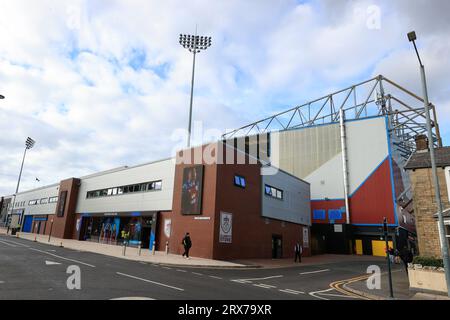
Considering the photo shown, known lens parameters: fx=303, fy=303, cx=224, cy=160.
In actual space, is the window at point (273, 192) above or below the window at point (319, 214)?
above

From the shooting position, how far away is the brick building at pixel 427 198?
680 inches

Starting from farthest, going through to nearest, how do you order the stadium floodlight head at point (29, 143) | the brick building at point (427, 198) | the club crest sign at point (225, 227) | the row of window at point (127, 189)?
the stadium floodlight head at point (29, 143), the row of window at point (127, 189), the club crest sign at point (225, 227), the brick building at point (427, 198)

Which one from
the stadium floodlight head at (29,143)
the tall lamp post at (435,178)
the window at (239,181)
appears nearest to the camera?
the tall lamp post at (435,178)

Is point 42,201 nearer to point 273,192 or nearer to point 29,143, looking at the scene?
point 29,143

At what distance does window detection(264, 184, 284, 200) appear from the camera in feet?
97.1

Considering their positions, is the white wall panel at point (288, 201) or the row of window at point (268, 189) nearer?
the row of window at point (268, 189)

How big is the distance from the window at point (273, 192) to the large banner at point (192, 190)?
7.93 metres

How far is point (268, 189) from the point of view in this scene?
2997 cm

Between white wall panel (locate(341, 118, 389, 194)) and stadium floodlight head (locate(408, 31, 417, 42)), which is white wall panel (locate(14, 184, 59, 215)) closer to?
white wall panel (locate(341, 118, 389, 194))

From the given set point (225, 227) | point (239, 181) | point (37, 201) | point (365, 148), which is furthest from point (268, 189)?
point (37, 201)

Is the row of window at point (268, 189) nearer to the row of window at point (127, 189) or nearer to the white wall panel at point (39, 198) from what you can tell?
the row of window at point (127, 189)

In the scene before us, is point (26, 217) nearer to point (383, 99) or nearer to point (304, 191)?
point (304, 191)

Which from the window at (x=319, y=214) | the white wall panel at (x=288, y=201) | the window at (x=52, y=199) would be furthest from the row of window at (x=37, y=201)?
the window at (x=319, y=214)
